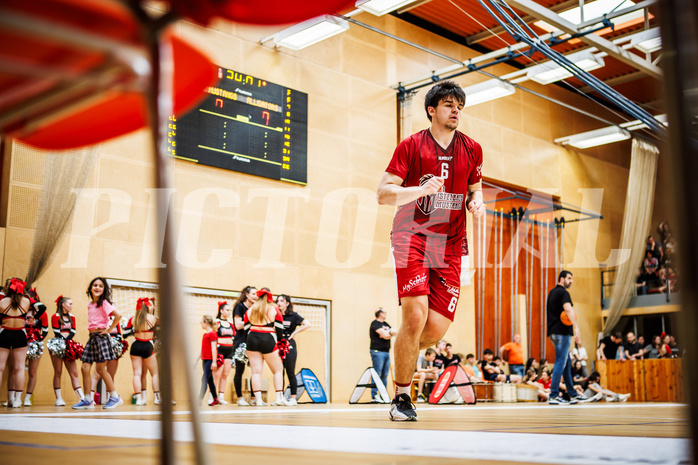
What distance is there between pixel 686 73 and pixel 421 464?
72 centimetres

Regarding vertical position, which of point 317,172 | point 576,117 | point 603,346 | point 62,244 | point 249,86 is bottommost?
point 603,346

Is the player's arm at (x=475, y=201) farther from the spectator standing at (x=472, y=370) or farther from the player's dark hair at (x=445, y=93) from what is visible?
the spectator standing at (x=472, y=370)

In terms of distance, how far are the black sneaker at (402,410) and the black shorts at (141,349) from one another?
5161 millimetres

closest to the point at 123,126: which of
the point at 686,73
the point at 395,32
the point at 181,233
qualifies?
the point at 686,73

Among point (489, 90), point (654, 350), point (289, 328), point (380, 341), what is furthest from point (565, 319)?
point (654, 350)

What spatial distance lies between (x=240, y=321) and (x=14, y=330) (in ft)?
9.08

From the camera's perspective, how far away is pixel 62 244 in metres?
9.62

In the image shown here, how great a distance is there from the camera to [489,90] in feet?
41.9

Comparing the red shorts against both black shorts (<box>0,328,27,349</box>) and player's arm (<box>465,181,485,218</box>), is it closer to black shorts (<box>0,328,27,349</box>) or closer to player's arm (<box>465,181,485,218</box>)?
player's arm (<box>465,181,485,218</box>)

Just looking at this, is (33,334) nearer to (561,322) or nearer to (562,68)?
(561,322)

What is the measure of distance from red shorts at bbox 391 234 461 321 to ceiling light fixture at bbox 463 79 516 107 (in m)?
9.39

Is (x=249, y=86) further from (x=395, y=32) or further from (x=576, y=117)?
(x=576, y=117)

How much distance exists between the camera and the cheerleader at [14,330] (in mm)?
7273

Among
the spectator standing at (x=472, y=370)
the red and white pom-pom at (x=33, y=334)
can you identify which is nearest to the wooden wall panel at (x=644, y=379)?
the spectator standing at (x=472, y=370)
